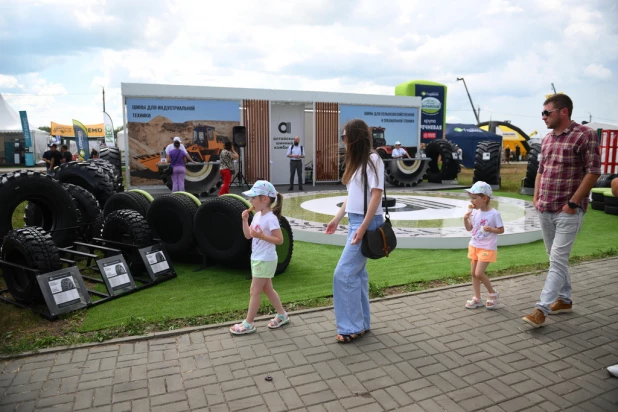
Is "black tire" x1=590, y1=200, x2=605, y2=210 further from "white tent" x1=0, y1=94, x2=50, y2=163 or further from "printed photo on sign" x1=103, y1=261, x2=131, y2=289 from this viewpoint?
"white tent" x1=0, y1=94, x2=50, y2=163

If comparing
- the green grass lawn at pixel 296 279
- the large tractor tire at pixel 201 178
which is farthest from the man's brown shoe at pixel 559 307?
the large tractor tire at pixel 201 178

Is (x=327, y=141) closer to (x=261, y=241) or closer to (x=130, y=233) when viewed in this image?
(x=130, y=233)

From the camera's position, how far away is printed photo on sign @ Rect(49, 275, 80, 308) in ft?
15.5

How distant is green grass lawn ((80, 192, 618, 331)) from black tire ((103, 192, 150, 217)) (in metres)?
1.06

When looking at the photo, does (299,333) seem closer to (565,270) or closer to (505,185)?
(565,270)

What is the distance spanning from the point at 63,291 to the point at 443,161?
53.9 feet

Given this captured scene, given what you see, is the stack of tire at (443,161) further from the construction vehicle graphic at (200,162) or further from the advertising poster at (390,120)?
the construction vehicle graphic at (200,162)

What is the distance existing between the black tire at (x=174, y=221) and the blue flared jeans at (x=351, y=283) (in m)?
3.00

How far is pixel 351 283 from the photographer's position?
156 inches

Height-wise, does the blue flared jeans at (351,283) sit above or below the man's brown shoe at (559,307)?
above

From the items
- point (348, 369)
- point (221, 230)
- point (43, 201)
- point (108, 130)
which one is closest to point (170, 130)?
point (43, 201)

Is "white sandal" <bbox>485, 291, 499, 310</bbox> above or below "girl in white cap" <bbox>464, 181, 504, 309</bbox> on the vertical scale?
below

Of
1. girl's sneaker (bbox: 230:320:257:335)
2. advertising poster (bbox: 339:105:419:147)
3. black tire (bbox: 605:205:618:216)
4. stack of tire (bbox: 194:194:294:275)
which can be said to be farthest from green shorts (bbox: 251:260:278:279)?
advertising poster (bbox: 339:105:419:147)

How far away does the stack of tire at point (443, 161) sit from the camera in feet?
61.9
